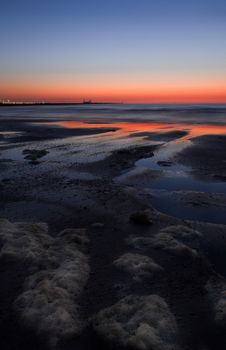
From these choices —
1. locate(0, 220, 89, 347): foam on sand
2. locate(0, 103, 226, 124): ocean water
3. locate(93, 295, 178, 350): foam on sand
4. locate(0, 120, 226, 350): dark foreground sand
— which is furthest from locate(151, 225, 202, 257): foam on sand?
locate(0, 103, 226, 124): ocean water

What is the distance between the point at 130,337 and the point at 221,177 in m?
10.3

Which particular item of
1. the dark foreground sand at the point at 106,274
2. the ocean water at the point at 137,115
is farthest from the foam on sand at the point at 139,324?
the ocean water at the point at 137,115

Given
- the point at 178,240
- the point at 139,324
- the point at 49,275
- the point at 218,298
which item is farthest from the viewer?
the point at 178,240

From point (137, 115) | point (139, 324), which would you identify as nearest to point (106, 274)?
point (139, 324)

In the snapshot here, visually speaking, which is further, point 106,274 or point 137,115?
point 137,115

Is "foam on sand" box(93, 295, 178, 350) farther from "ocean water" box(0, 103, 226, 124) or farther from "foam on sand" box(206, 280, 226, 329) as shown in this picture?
"ocean water" box(0, 103, 226, 124)

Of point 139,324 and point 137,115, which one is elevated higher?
point 137,115

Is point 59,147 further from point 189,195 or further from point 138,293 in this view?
point 138,293

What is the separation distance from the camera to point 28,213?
10.0 m

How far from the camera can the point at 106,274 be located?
6.67m

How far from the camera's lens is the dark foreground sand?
16.5 feet

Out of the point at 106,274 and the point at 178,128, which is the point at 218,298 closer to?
the point at 106,274

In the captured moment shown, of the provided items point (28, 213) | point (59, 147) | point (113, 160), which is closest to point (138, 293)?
point (28, 213)

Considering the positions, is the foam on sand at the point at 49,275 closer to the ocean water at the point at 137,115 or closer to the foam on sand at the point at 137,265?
the foam on sand at the point at 137,265
